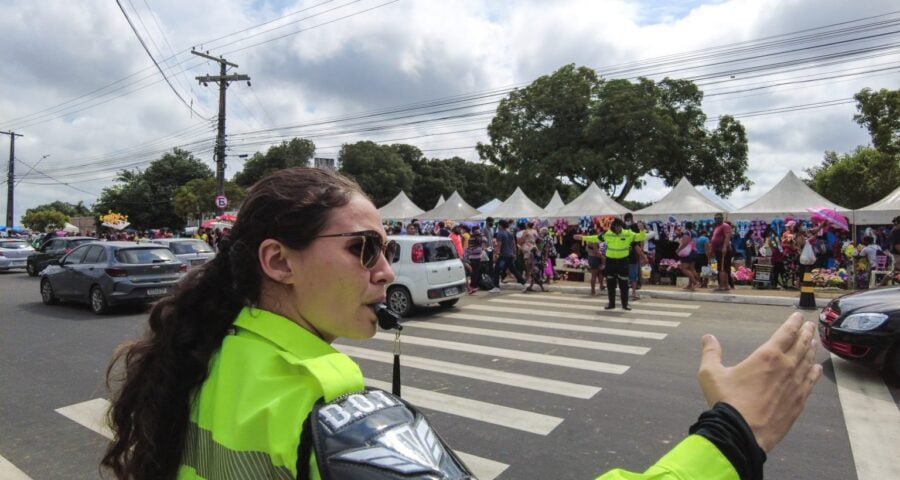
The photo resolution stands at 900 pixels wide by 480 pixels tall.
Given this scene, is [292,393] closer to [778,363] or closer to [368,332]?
[368,332]

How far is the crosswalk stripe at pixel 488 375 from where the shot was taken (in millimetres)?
5695

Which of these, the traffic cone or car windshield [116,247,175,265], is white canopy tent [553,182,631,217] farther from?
car windshield [116,247,175,265]

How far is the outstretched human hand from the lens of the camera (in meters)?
0.98

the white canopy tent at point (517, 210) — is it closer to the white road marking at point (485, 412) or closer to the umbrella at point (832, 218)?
the umbrella at point (832, 218)

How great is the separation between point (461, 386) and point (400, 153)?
67373mm

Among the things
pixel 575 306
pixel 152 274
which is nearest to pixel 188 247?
pixel 152 274

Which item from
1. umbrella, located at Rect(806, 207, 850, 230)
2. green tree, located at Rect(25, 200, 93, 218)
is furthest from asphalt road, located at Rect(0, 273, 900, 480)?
green tree, located at Rect(25, 200, 93, 218)

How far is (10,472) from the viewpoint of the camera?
396 cm

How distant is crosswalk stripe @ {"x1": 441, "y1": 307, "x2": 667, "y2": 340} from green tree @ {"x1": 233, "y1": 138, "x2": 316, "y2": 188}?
5156cm

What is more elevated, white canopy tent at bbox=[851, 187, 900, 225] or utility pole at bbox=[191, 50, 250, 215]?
utility pole at bbox=[191, 50, 250, 215]

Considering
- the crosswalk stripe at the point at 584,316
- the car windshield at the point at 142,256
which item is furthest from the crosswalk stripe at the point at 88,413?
the crosswalk stripe at the point at 584,316

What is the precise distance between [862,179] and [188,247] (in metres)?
43.1

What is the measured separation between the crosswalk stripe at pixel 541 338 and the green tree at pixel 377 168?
51.2 m

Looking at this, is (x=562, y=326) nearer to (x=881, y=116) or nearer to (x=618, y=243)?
(x=618, y=243)
